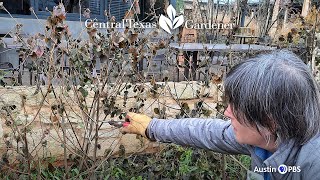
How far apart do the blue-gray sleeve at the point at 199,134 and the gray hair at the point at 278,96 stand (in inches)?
12.0

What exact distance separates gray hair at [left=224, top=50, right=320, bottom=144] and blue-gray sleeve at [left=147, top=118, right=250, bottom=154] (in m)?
0.31

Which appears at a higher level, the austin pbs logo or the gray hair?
the gray hair

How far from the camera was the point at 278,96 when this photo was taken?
1.18 metres

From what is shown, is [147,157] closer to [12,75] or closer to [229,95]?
[12,75]

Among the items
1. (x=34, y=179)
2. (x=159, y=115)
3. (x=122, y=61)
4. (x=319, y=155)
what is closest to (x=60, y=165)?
(x=34, y=179)

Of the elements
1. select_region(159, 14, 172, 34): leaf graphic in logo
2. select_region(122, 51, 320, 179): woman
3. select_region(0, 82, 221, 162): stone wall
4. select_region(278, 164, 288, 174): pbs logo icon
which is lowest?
select_region(0, 82, 221, 162): stone wall

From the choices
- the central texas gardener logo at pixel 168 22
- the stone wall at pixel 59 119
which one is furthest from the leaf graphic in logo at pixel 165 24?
the stone wall at pixel 59 119

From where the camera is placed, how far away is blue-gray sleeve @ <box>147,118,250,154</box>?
156 centimetres

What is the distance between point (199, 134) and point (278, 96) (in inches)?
A: 19.2

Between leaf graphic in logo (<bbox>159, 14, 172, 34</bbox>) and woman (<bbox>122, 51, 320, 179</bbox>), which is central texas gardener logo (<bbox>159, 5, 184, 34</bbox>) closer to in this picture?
leaf graphic in logo (<bbox>159, 14, 172, 34</bbox>)

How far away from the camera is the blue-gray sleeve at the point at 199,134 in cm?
156

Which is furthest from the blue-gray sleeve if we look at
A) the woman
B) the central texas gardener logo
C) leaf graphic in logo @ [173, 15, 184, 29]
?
leaf graphic in logo @ [173, 15, 184, 29]

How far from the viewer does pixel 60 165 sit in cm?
266

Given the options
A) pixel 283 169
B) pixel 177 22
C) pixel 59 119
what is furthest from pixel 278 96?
pixel 177 22
